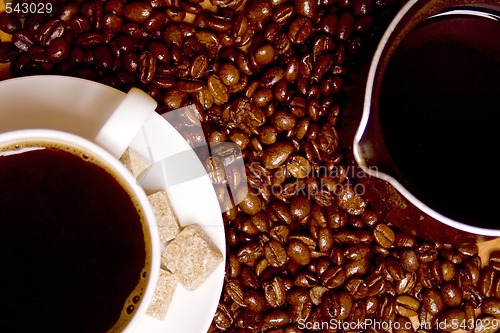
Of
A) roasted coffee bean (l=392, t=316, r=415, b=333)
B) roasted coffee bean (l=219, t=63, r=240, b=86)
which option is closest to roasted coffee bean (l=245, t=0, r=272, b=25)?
roasted coffee bean (l=219, t=63, r=240, b=86)

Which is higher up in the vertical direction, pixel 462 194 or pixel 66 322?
pixel 462 194

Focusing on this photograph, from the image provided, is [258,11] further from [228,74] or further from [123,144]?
[123,144]

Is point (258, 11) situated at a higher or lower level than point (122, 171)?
higher

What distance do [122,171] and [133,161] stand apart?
157mm

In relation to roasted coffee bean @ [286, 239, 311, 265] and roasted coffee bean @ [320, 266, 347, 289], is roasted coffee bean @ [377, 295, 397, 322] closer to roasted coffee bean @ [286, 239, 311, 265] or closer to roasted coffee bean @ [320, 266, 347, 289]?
roasted coffee bean @ [320, 266, 347, 289]

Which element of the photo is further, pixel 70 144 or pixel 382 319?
pixel 382 319

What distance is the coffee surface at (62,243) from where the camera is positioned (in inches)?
42.7

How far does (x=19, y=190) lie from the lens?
1091 millimetres

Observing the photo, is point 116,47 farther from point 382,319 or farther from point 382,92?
point 382,319

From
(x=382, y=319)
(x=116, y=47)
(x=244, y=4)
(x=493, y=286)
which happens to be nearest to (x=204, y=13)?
(x=244, y=4)

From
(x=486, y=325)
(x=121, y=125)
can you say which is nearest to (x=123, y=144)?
(x=121, y=125)

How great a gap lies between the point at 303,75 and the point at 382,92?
0.30 m

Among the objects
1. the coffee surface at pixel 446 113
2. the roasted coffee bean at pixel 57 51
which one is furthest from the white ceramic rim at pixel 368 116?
the roasted coffee bean at pixel 57 51

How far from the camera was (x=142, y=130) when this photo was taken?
1.26m
